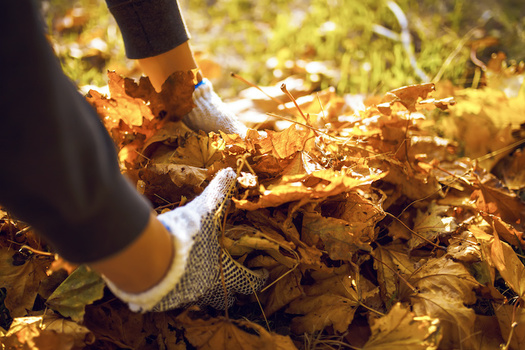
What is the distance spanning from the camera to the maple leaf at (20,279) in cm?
79

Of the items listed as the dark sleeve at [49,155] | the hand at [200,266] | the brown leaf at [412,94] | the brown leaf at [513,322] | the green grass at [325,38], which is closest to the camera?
the dark sleeve at [49,155]

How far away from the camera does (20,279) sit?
2.65ft

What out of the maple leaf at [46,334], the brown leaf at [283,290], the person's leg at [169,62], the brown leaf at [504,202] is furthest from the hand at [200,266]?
the brown leaf at [504,202]

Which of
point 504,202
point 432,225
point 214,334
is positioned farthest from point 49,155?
point 504,202

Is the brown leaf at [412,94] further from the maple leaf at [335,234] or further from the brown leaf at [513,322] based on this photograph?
the brown leaf at [513,322]

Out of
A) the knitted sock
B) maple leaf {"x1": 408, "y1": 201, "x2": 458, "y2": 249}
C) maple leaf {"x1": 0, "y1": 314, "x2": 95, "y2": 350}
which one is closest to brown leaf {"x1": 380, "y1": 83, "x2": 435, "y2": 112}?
maple leaf {"x1": 408, "y1": 201, "x2": 458, "y2": 249}

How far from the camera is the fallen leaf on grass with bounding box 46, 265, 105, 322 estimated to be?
0.70 m

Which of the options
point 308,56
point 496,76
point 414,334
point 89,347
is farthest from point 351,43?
point 89,347

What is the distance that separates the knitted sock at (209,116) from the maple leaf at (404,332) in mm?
549

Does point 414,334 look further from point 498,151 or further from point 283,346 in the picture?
point 498,151

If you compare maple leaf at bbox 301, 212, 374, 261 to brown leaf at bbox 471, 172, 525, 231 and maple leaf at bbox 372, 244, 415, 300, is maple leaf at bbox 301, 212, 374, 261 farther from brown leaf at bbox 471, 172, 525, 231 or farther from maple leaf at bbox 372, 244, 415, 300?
brown leaf at bbox 471, 172, 525, 231

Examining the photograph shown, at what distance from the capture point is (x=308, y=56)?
5.87ft

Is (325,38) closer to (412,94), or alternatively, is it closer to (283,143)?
(412,94)

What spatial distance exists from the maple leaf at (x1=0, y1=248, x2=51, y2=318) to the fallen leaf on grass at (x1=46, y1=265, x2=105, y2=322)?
0.11 metres
